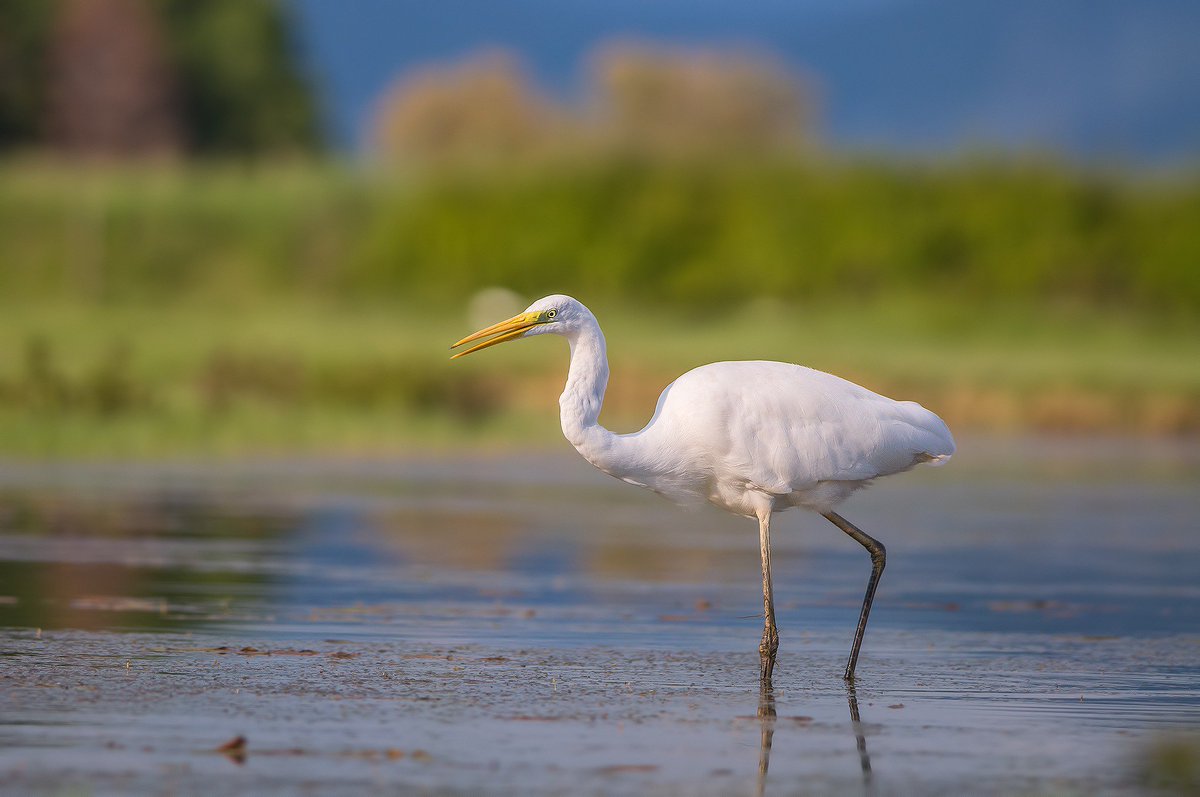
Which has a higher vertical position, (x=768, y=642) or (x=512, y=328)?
(x=512, y=328)

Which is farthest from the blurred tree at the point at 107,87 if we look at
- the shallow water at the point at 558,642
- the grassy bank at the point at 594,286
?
the shallow water at the point at 558,642

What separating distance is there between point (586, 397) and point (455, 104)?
8336cm

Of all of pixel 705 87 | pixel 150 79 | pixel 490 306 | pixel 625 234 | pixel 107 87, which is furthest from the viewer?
pixel 705 87

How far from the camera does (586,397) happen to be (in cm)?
939

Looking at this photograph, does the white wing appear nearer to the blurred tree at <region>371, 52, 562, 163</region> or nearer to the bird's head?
the bird's head

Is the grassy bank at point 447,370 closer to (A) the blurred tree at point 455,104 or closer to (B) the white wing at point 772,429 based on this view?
(B) the white wing at point 772,429

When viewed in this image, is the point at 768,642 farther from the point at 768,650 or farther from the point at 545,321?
the point at 545,321

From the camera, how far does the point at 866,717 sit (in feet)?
26.1

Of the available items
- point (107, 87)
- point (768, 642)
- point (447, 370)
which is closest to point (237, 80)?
point (107, 87)

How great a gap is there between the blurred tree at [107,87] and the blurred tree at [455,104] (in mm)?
23845

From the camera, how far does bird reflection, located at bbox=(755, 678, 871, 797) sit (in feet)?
22.2

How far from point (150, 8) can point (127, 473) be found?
48.6 meters

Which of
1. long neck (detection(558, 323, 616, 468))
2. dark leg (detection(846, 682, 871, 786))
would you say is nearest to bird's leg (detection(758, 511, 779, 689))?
dark leg (detection(846, 682, 871, 786))

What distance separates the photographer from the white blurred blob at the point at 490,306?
34250 millimetres
